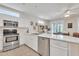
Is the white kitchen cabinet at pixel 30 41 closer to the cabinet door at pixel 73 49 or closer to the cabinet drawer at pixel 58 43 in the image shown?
the cabinet drawer at pixel 58 43

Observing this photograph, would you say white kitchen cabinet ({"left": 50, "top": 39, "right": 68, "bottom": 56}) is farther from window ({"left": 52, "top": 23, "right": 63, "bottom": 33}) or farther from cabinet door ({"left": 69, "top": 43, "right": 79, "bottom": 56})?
window ({"left": 52, "top": 23, "right": 63, "bottom": 33})

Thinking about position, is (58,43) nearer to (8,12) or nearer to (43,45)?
(43,45)

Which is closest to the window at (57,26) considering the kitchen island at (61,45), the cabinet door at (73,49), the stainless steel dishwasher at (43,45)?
the kitchen island at (61,45)

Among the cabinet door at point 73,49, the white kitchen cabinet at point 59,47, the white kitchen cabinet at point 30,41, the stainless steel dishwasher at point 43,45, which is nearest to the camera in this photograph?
the cabinet door at point 73,49

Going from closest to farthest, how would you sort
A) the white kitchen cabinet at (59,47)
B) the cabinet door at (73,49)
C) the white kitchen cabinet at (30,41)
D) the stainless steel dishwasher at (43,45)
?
1. the cabinet door at (73,49)
2. the white kitchen cabinet at (59,47)
3. the white kitchen cabinet at (30,41)
4. the stainless steel dishwasher at (43,45)

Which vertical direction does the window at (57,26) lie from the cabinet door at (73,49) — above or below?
above

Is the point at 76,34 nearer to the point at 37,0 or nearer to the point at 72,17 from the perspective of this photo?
the point at 72,17

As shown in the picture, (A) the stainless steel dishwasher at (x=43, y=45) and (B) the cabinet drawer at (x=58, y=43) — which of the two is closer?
(B) the cabinet drawer at (x=58, y=43)

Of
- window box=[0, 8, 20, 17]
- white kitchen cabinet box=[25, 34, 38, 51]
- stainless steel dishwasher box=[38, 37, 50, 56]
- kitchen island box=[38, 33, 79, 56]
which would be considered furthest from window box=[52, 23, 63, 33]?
window box=[0, 8, 20, 17]

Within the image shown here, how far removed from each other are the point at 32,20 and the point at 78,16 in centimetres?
88

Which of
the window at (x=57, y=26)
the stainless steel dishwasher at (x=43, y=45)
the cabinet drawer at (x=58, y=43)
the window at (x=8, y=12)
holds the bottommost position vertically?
the stainless steel dishwasher at (x=43, y=45)

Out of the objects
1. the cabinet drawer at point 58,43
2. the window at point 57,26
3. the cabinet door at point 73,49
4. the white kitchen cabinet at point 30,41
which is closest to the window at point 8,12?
the white kitchen cabinet at point 30,41

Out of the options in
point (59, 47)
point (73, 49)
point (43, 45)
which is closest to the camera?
point (73, 49)

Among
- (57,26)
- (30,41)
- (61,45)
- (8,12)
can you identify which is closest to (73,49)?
(61,45)
